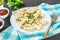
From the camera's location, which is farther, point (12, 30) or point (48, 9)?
point (48, 9)

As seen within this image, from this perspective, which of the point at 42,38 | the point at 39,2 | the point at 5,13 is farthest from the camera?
the point at 39,2

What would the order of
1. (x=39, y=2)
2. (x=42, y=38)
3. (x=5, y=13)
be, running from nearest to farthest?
(x=42, y=38) < (x=5, y=13) < (x=39, y=2)

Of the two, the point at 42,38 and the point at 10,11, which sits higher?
the point at 10,11

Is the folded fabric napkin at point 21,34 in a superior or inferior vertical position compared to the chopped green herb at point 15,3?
inferior

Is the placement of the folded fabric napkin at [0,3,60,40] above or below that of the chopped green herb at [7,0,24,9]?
below

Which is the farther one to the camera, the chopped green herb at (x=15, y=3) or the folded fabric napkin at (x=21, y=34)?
the chopped green herb at (x=15, y=3)

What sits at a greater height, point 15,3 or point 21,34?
point 15,3

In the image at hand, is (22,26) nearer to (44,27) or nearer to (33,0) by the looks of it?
(44,27)

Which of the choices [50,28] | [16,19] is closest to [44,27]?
[50,28]

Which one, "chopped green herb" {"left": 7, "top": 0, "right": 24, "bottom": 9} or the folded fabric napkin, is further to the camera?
"chopped green herb" {"left": 7, "top": 0, "right": 24, "bottom": 9}

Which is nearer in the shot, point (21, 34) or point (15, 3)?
point (21, 34)

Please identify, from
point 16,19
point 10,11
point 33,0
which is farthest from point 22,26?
point 33,0
